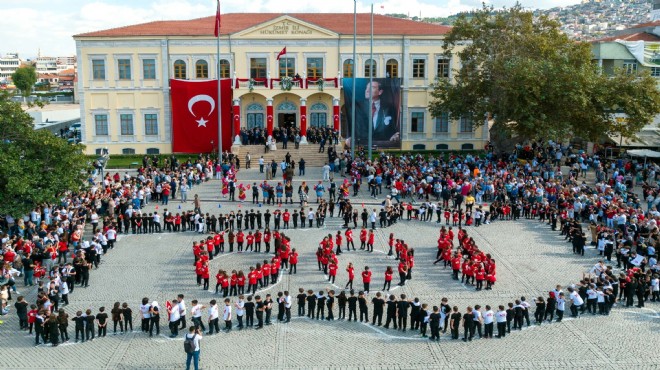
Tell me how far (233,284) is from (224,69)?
34.3 meters

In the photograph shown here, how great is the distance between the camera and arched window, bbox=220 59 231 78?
54438 millimetres

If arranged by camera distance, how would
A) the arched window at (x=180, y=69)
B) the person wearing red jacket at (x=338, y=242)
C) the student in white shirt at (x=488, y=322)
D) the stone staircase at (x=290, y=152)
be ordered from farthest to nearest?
the arched window at (x=180, y=69)
the stone staircase at (x=290, y=152)
the person wearing red jacket at (x=338, y=242)
the student in white shirt at (x=488, y=322)

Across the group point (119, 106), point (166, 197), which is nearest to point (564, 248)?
point (166, 197)

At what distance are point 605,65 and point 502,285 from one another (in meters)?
40.2

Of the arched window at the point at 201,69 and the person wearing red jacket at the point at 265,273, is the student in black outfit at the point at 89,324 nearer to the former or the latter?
the person wearing red jacket at the point at 265,273

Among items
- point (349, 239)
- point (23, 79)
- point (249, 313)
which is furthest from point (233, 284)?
point (23, 79)

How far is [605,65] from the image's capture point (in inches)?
2272

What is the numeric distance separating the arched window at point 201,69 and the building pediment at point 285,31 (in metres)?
3.30

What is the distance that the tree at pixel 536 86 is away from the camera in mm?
42500

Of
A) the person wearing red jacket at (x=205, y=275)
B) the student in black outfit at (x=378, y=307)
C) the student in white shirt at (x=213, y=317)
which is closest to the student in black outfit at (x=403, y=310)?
the student in black outfit at (x=378, y=307)

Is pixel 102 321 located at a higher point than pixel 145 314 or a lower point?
lower

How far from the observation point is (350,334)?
20.5m

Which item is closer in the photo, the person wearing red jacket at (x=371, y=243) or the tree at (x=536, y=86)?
the person wearing red jacket at (x=371, y=243)

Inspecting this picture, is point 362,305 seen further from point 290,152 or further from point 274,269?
point 290,152
